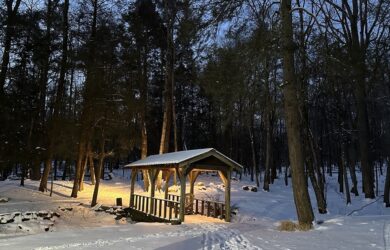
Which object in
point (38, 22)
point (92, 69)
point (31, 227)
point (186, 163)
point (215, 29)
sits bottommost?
point (31, 227)

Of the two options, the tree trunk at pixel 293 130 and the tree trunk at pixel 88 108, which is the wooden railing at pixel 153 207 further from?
the tree trunk at pixel 293 130

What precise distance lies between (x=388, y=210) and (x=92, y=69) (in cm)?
1638

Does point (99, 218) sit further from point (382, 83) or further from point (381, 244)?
point (382, 83)

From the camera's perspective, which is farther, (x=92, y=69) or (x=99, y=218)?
(x=92, y=69)

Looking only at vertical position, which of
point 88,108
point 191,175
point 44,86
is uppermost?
point 44,86

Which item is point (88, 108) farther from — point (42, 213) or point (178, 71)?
point (178, 71)

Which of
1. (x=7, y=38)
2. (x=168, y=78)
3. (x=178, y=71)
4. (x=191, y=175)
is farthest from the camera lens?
(x=178, y=71)

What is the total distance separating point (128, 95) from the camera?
21688 mm

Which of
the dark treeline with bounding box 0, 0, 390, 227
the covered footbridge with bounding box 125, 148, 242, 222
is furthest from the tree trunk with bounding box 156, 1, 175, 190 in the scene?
the covered footbridge with bounding box 125, 148, 242, 222

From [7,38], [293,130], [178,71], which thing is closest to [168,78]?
[178,71]

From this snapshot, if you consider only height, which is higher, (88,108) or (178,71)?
(178,71)

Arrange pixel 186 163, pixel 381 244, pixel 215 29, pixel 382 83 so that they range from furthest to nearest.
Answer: pixel 382 83 → pixel 186 163 → pixel 215 29 → pixel 381 244

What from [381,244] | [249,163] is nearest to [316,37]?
[381,244]

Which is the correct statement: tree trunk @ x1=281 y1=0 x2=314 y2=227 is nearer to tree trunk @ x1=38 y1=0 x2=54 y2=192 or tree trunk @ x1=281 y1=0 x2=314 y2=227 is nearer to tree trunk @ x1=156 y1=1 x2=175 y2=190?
tree trunk @ x1=156 y1=1 x2=175 y2=190
